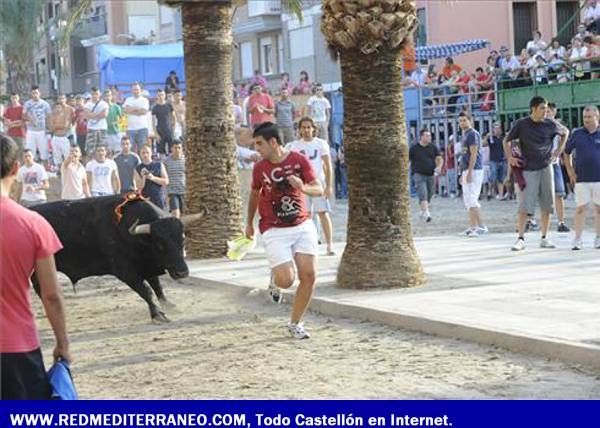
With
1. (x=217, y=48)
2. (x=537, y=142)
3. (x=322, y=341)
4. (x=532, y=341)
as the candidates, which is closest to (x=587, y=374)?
(x=532, y=341)

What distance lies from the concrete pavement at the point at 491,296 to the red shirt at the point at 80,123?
1014 centimetres

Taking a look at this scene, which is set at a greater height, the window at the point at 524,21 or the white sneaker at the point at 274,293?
the window at the point at 524,21

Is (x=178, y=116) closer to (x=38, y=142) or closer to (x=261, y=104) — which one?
(x=261, y=104)

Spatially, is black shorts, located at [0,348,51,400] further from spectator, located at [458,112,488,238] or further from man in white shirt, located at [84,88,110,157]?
man in white shirt, located at [84,88,110,157]

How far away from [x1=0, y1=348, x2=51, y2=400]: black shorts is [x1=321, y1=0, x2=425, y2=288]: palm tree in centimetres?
745

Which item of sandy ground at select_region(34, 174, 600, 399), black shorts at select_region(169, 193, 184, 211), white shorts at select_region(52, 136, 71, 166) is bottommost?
sandy ground at select_region(34, 174, 600, 399)

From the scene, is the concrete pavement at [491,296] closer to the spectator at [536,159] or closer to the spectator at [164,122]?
the spectator at [536,159]

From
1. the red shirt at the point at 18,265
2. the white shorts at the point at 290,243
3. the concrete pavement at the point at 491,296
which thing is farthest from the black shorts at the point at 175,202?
the red shirt at the point at 18,265

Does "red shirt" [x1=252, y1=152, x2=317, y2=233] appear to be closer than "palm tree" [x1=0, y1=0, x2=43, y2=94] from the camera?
Yes

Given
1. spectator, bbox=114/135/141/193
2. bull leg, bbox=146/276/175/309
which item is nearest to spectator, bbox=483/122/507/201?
spectator, bbox=114/135/141/193

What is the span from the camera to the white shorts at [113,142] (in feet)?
85.0

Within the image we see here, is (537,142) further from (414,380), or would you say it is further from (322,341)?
(414,380)

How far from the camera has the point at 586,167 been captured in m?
15.5

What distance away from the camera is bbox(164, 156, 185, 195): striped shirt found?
20047 millimetres
